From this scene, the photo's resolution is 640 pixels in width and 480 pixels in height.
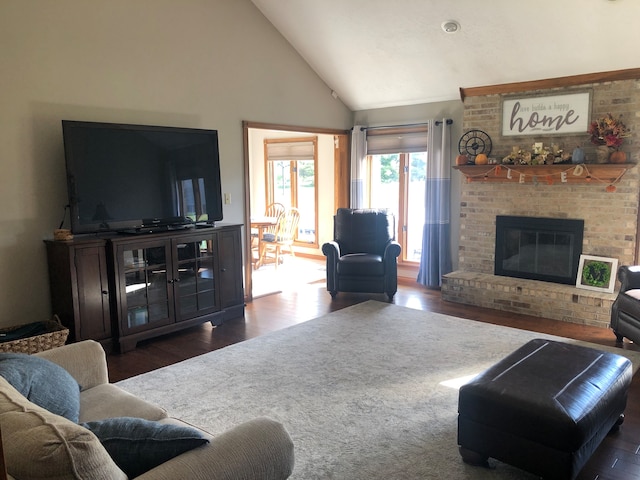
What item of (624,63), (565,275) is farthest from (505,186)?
(624,63)

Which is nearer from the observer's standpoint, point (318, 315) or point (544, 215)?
point (318, 315)

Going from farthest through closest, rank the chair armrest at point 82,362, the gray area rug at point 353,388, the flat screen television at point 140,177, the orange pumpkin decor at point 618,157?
1. the orange pumpkin decor at point 618,157
2. the flat screen television at point 140,177
3. the gray area rug at point 353,388
4. the chair armrest at point 82,362

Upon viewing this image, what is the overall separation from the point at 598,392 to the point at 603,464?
0.41 meters

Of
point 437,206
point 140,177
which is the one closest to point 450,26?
point 437,206

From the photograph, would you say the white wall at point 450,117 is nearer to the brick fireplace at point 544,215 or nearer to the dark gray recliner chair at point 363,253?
the brick fireplace at point 544,215

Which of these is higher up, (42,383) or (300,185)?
(300,185)

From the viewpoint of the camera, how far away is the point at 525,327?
4773 millimetres

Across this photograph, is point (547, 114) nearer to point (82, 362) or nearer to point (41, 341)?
point (82, 362)

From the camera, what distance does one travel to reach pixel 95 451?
1.31 m

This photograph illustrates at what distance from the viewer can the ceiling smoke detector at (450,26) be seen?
4871mm

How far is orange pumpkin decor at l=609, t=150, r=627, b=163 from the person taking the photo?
4.73m

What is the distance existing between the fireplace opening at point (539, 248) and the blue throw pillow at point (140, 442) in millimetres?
4736

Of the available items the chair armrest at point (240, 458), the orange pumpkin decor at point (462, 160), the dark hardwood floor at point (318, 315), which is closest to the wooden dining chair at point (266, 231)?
the dark hardwood floor at point (318, 315)

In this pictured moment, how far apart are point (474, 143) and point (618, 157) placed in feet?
5.04
